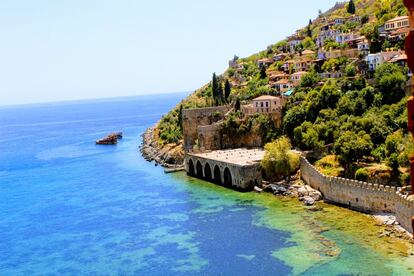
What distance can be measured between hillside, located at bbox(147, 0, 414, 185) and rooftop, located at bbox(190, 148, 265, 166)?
3.47m

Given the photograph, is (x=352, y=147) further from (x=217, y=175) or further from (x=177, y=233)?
(x=217, y=175)

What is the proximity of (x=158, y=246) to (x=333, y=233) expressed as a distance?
14.4m

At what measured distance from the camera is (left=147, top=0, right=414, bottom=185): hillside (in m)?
52.4

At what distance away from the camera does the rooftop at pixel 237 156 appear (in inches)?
2454

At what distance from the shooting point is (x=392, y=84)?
62281mm

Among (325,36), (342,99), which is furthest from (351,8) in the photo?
(342,99)

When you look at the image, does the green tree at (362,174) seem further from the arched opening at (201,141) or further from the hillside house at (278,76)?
the hillside house at (278,76)

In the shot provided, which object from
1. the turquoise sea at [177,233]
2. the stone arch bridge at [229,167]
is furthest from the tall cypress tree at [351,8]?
the turquoise sea at [177,233]

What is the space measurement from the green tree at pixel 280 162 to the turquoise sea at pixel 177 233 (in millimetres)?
3859

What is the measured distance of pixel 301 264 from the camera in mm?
36281

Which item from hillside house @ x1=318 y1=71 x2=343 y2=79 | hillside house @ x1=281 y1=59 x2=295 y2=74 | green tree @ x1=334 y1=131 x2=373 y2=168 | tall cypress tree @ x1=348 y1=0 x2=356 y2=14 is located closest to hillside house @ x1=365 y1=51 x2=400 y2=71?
hillside house @ x1=318 y1=71 x2=343 y2=79

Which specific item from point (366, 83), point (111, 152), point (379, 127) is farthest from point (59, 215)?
point (111, 152)

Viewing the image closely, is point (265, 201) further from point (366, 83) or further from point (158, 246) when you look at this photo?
point (366, 83)

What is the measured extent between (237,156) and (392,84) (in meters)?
21.0
